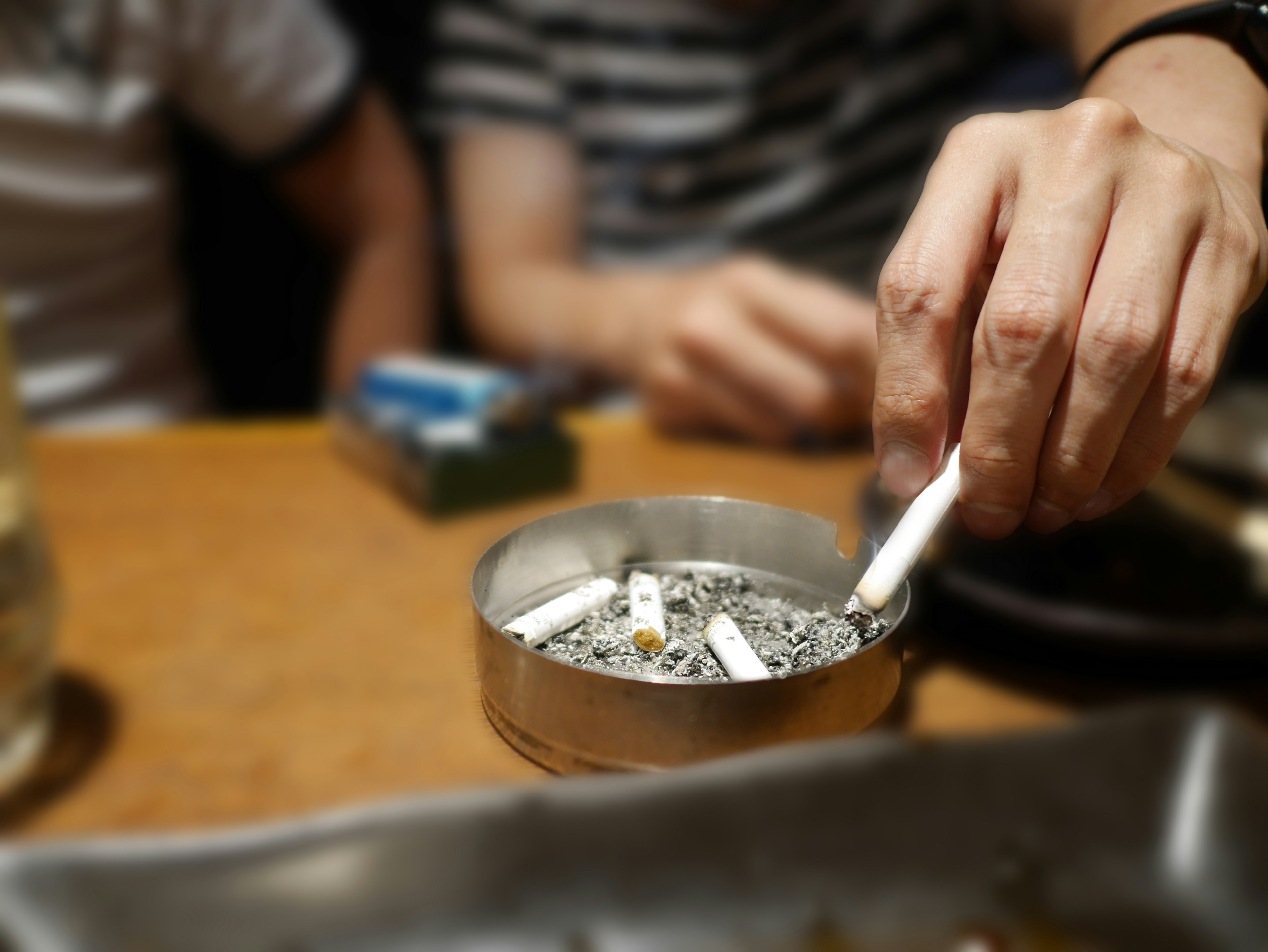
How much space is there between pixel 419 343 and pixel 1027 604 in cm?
78

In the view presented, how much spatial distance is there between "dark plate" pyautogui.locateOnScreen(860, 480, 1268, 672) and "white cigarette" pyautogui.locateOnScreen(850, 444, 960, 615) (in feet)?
0.64

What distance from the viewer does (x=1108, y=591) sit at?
457 millimetres

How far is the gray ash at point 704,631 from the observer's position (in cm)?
17

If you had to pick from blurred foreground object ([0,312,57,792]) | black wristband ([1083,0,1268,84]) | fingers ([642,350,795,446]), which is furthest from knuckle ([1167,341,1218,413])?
fingers ([642,350,795,446])

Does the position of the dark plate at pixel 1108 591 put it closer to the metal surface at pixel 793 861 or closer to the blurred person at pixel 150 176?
the metal surface at pixel 793 861

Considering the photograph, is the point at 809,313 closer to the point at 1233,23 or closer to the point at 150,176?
the point at 1233,23

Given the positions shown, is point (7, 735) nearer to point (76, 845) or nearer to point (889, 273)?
point (76, 845)

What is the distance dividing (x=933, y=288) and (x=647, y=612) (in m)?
0.08

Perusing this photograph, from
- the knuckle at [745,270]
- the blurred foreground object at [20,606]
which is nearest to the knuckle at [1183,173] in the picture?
the blurred foreground object at [20,606]

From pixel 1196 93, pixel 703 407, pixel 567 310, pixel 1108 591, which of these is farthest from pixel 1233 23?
pixel 567 310

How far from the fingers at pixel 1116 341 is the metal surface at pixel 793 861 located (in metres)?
0.22

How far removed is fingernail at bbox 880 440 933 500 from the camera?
169mm

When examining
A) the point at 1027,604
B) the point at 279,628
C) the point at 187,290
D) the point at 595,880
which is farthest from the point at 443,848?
the point at 187,290

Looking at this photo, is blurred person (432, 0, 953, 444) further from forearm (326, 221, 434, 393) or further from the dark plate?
the dark plate
